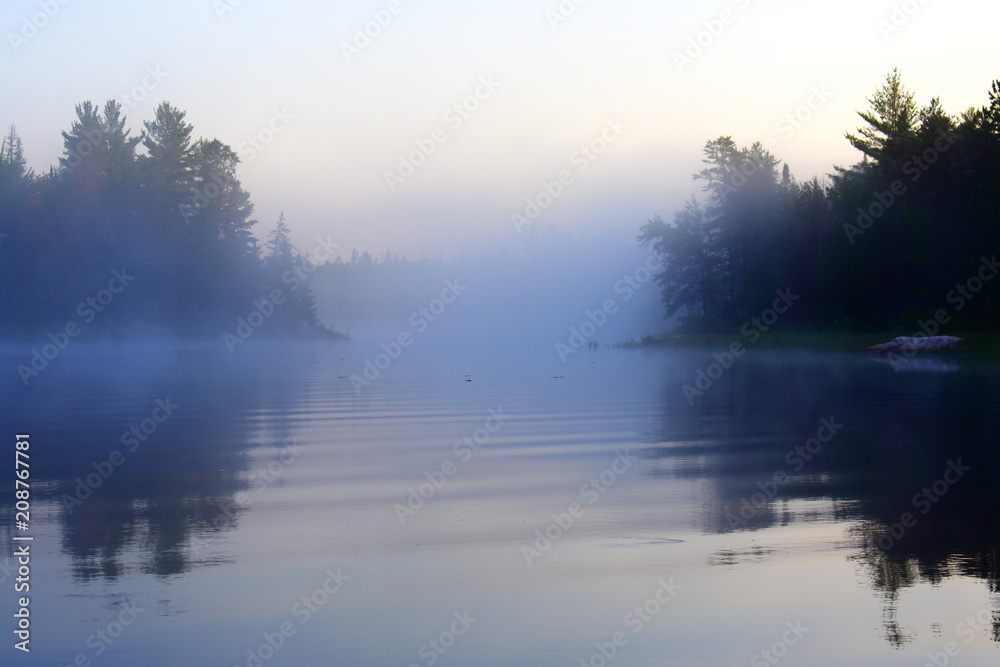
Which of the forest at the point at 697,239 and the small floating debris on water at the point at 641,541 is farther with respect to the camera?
the forest at the point at 697,239

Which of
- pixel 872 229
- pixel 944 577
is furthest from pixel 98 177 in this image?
pixel 944 577

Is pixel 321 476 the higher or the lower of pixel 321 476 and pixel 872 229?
the lower

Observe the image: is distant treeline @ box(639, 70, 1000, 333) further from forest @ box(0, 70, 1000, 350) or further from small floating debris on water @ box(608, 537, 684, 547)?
small floating debris on water @ box(608, 537, 684, 547)

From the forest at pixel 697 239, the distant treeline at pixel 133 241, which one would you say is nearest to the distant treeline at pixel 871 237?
the forest at pixel 697 239

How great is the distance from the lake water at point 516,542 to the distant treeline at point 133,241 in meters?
78.7

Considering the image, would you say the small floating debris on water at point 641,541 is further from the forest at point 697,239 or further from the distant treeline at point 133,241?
the distant treeline at point 133,241

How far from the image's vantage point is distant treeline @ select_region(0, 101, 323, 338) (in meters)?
88.1

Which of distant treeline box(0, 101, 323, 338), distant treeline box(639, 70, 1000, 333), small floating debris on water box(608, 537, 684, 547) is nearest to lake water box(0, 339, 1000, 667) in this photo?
small floating debris on water box(608, 537, 684, 547)

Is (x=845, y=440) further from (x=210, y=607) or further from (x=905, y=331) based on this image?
(x=905, y=331)

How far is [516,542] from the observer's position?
25.8ft

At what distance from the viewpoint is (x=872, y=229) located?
67562 mm

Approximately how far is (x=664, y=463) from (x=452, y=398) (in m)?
11.4

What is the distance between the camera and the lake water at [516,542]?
551 centimetres

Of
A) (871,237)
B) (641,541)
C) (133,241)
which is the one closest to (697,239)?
(871,237)
